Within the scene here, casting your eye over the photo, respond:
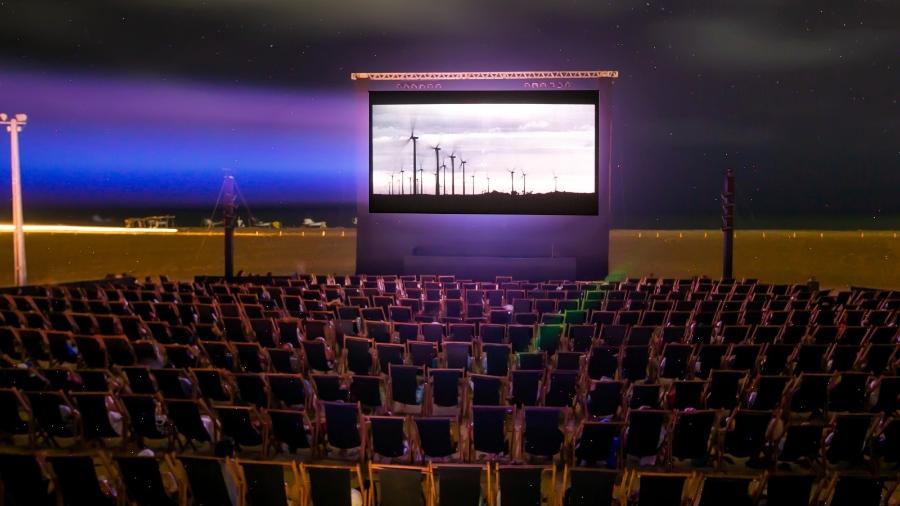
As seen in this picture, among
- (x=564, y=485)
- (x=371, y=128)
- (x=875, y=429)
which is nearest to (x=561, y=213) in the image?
(x=371, y=128)

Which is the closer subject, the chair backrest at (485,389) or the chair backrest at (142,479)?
the chair backrest at (142,479)

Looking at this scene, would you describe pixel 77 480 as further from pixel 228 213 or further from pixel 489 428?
pixel 228 213

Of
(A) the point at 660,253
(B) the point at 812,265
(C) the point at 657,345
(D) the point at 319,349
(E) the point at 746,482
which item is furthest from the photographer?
(A) the point at 660,253

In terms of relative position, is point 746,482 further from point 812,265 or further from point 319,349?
point 812,265

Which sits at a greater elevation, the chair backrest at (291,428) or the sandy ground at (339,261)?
the sandy ground at (339,261)

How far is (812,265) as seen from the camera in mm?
24078

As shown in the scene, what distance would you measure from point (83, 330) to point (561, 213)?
486 inches

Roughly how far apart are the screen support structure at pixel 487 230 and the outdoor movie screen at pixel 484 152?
→ 192 mm

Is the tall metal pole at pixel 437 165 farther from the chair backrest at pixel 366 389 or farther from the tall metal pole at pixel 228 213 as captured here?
the chair backrest at pixel 366 389

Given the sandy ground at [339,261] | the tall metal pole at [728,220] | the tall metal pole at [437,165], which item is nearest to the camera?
the tall metal pole at [728,220]

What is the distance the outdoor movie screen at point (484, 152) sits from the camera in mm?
17438

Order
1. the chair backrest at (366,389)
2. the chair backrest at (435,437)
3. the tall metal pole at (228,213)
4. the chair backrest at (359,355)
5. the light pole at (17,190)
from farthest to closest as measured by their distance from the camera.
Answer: the tall metal pole at (228,213), the light pole at (17,190), the chair backrest at (359,355), the chair backrest at (366,389), the chair backrest at (435,437)

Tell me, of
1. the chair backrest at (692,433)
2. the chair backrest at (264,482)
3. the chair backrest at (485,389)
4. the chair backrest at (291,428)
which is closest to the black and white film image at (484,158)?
the chair backrest at (485,389)

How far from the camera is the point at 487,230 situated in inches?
713
